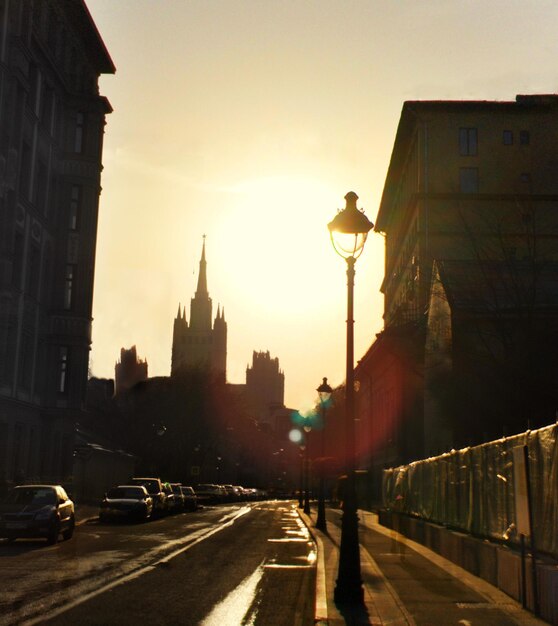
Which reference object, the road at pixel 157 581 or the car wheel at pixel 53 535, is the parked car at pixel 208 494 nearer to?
the road at pixel 157 581

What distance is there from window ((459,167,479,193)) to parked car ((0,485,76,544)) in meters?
48.3

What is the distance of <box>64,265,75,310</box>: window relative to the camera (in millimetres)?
47812

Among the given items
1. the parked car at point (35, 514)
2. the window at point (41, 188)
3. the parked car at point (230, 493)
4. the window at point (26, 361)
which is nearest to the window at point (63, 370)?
the window at point (26, 361)

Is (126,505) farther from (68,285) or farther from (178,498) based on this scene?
(68,285)

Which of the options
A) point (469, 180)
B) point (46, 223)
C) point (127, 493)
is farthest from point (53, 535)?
point (469, 180)

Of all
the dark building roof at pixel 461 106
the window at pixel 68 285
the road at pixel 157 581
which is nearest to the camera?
the road at pixel 157 581

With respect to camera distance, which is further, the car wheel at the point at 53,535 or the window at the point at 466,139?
the window at the point at 466,139

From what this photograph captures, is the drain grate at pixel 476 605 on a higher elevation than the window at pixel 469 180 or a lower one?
lower

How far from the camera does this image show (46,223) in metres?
46.6

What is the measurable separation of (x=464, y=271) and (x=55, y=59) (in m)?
24.9

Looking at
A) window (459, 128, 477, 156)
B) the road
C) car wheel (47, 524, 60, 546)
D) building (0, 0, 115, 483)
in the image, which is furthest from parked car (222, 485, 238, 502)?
car wheel (47, 524, 60, 546)

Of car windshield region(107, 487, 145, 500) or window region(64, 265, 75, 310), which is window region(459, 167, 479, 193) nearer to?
window region(64, 265, 75, 310)

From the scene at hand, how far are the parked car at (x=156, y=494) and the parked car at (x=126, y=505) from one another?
3.88 meters

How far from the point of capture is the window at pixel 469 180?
2687 inches
